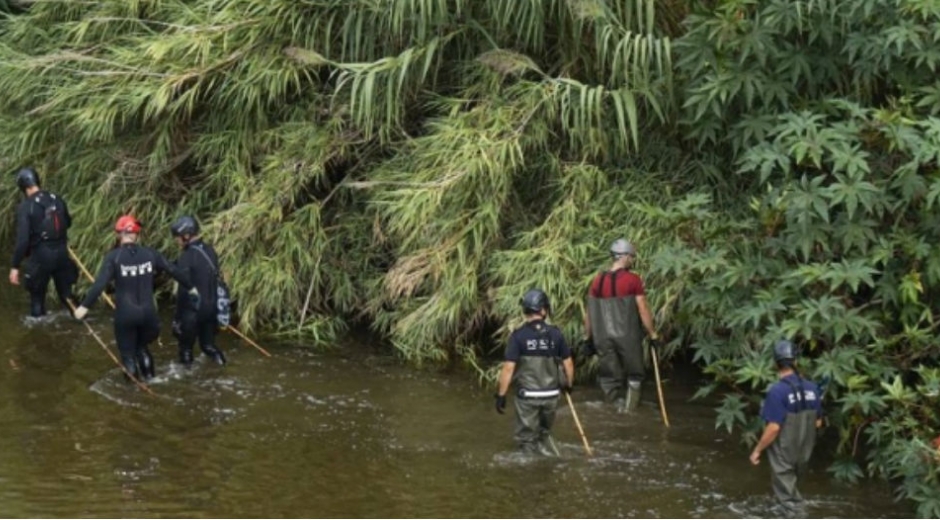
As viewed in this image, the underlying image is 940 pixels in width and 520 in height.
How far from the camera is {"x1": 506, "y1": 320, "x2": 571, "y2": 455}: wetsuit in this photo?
39.0ft

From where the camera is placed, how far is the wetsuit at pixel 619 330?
43.0 feet

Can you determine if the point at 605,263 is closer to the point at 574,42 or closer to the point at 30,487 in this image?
the point at 574,42

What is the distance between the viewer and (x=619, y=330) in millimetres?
13180

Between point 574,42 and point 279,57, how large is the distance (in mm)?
2948

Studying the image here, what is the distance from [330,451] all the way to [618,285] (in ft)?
8.85

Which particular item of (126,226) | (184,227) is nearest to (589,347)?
(184,227)

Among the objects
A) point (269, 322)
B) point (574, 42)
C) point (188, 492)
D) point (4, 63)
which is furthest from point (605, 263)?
point (4, 63)

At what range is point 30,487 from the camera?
1116cm

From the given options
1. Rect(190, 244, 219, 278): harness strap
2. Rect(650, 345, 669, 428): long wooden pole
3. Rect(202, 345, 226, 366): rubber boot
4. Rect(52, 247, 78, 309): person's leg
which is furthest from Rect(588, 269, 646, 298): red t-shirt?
Rect(52, 247, 78, 309): person's leg

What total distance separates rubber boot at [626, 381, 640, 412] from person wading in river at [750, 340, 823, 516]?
2.37 metres

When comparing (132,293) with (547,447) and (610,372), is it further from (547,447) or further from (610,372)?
(610,372)

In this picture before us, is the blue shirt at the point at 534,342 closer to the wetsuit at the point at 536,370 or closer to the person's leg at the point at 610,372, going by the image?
the wetsuit at the point at 536,370

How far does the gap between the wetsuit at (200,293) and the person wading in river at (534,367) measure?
322 centimetres

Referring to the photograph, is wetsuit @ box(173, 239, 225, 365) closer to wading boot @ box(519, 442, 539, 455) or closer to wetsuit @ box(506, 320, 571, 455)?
wetsuit @ box(506, 320, 571, 455)
